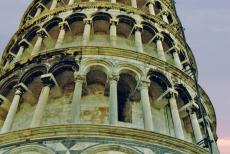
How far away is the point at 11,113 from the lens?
1504 cm

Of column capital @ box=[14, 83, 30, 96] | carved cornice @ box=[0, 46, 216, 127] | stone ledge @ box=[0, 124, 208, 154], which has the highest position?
carved cornice @ box=[0, 46, 216, 127]

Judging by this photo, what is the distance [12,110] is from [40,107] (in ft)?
3.90

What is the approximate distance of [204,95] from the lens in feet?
62.2

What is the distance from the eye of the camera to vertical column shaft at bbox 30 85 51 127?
546 inches

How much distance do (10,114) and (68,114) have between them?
181 centimetres

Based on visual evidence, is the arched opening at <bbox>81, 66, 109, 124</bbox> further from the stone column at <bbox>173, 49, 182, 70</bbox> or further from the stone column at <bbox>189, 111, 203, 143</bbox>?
the stone column at <bbox>173, 49, 182, 70</bbox>

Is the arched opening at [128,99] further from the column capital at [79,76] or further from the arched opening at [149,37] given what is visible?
the arched opening at [149,37]

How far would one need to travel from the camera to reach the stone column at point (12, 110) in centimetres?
1445

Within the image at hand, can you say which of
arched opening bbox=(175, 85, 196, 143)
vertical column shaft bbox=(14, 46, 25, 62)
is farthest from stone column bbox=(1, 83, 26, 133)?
arched opening bbox=(175, 85, 196, 143)

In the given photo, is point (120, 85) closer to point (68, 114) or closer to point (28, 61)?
point (68, 114)

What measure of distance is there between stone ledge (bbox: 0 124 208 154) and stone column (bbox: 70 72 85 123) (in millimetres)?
846

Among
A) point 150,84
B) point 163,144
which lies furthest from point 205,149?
point 150,84

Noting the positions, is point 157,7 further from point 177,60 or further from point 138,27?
point 177,60

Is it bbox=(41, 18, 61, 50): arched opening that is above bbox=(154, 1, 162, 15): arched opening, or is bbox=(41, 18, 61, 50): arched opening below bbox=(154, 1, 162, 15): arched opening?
below
